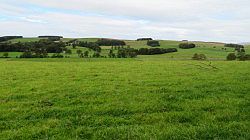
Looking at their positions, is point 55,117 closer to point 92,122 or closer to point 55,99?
point 92,122

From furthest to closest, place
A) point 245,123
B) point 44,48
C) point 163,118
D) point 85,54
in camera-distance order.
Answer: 1. point 44,48
2. point 85,54
3. point 163,118
4. point 245,123

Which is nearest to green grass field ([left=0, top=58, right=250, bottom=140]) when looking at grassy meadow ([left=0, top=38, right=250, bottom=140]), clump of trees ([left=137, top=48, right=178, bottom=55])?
grassy meadow ([left=0, top=38, right=250, bottom=140])

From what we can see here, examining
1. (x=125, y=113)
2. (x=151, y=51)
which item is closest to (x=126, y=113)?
(x=125, y=113)

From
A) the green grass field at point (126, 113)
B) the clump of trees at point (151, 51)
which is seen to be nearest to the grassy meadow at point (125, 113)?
Result: the green grass field at point (126, 113)

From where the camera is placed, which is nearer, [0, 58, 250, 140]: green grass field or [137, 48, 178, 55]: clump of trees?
[0, 58, 250, 140]: green grass field

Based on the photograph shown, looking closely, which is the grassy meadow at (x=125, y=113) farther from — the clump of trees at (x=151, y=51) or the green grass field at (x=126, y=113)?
the clump of trees at (x=151, y=51)

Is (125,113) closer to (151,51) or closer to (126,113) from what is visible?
(126,113)

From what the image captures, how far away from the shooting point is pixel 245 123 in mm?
10078

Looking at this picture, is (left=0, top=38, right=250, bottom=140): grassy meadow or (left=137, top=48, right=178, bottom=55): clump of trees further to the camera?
(left=137, top=48, right=178, bottom=55): clump of trees

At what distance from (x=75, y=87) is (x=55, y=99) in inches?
154

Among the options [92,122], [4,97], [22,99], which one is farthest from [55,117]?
[4,97]

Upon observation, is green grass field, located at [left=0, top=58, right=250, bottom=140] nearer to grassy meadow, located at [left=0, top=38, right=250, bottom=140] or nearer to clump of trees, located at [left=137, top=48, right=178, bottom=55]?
grassy meadow, located at [left=0, top=38, right=250, bottom=140]

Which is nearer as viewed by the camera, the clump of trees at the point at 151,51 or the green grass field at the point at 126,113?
the green grass field at the point at 126,113

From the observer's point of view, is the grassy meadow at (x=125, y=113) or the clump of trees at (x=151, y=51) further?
the clump of trees at (x=151, y=51)
